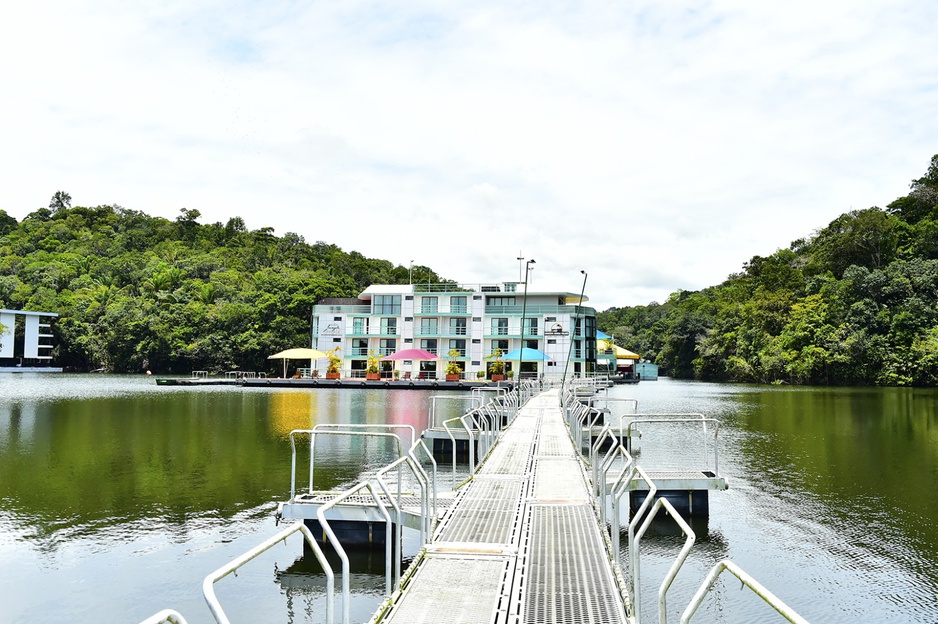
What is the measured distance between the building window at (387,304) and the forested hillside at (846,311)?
36.7m

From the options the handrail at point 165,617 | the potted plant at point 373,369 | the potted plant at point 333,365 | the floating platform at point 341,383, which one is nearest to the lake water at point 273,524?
the handrail at point 165,617

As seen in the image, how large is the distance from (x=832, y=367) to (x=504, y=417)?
4996 cm

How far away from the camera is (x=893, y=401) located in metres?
43.2

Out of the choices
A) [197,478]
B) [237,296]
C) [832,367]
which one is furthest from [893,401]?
[237,296]

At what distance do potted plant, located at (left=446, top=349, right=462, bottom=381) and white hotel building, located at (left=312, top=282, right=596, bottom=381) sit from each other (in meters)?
0.70

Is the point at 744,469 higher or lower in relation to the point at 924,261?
lower

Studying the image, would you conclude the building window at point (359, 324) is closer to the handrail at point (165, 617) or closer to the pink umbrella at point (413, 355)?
the pink umbrella at point (413, 355)

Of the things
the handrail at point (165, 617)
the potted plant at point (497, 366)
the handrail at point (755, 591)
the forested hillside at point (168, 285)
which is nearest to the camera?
the handrail at point (165, 617)

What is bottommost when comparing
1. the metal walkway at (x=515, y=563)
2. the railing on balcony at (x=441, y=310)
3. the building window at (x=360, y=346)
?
the metal walkway at (x=515, y=563)

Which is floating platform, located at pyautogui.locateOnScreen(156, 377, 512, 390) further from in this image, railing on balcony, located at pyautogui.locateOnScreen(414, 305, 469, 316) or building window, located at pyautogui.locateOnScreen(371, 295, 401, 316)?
building window, located at pyautogui.locateOnScreen(371, 295, 401, 316)

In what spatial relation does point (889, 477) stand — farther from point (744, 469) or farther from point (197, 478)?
point (197, 478)

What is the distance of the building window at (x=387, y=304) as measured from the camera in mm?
69750

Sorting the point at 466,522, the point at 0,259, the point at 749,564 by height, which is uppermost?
the point at 0,259

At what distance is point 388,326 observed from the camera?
2739 inches
